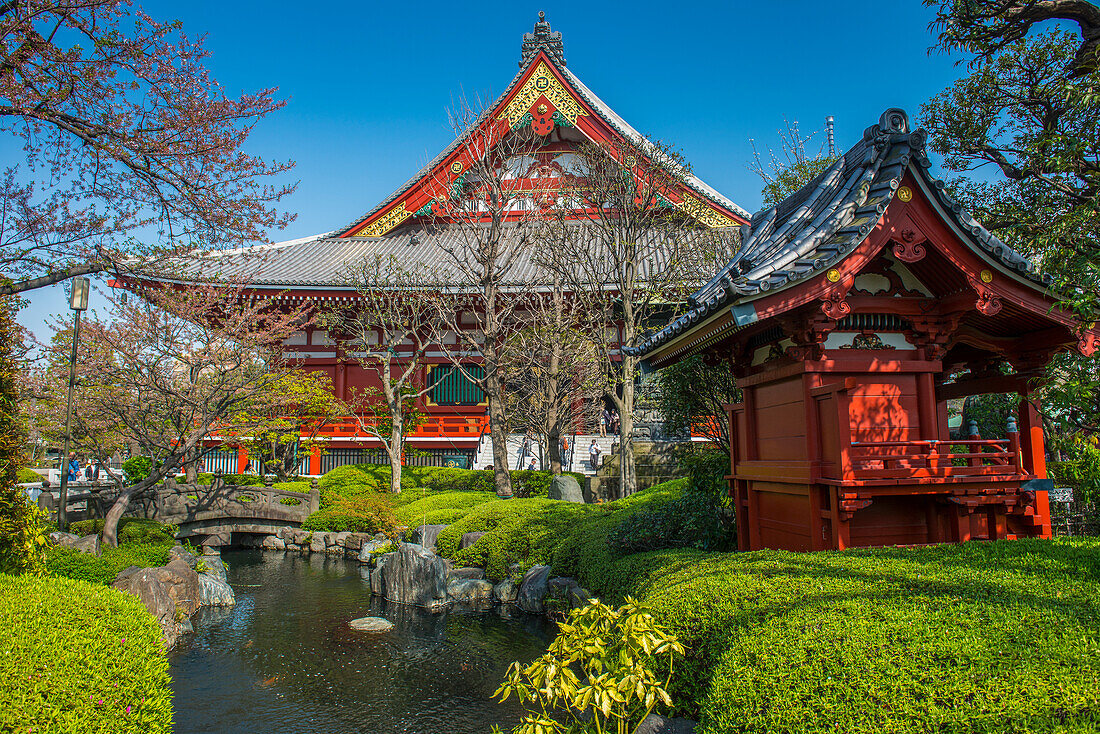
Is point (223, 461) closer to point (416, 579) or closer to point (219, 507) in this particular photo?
point (219, 507)

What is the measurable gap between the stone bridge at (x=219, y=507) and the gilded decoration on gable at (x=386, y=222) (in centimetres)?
1083

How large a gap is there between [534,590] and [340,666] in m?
3.30

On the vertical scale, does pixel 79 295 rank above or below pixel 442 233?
below

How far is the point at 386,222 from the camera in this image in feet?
82.1

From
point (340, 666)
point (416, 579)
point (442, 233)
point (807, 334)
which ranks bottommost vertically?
point (340, 666)

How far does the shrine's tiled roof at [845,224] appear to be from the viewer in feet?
20.2

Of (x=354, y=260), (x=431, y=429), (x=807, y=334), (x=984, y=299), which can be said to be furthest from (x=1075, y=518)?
(x=354, y=260)

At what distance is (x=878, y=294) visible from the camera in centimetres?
686

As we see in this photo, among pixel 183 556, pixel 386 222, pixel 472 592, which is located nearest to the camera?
pixel 472 592

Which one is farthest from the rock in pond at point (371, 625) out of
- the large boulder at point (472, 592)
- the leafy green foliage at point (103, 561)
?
the leafy green foliage at point (103, 561)

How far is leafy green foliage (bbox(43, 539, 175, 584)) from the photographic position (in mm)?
9101

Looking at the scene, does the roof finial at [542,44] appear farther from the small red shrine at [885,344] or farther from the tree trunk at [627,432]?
the small red shrine at [885,344]

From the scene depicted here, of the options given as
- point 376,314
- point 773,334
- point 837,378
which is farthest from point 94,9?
point 376,314

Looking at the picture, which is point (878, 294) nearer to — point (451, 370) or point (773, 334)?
point (773, 334)
